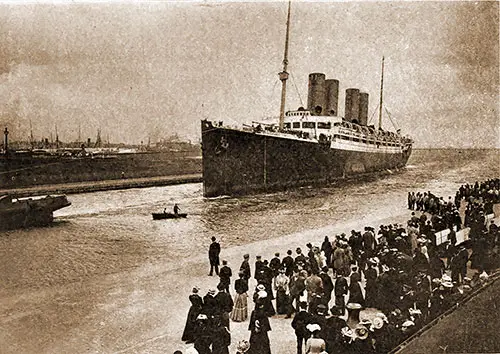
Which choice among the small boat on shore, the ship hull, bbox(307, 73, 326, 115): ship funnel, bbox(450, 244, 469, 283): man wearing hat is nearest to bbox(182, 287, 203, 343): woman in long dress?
bbox(450, 244, 469, 283): man wearing hat

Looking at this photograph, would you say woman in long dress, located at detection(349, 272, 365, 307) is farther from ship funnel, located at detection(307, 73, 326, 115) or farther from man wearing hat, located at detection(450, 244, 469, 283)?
ship funnel, located at detection(307, 73, 326, 115)

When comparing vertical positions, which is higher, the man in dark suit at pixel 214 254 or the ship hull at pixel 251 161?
the ship hull at pixel 251 161

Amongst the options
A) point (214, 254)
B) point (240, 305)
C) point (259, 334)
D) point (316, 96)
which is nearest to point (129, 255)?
point (214, 254)

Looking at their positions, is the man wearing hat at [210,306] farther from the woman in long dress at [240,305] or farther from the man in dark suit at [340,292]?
the man in dark suit at [340,292]

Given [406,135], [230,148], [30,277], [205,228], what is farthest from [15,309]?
[406,135]

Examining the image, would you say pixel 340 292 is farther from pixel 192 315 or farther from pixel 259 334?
pixel 192 315

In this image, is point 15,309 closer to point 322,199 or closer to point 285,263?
point 285,263

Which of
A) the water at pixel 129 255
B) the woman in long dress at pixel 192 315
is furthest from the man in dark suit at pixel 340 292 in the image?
the woman in long dress at pixel 192 315

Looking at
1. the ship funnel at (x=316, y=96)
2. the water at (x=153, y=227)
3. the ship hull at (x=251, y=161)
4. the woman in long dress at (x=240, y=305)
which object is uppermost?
the ship funnel at (x=316, y=96)
